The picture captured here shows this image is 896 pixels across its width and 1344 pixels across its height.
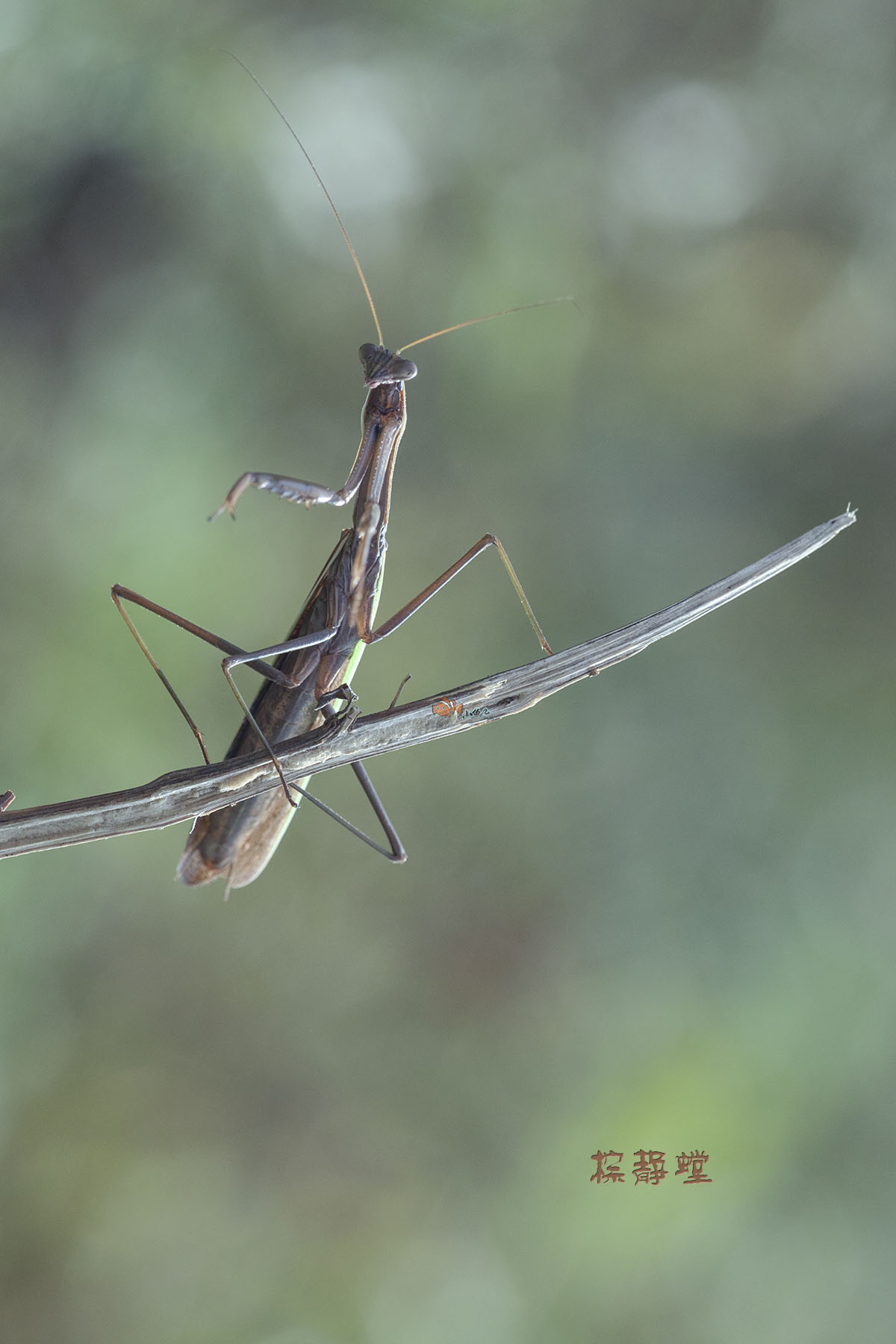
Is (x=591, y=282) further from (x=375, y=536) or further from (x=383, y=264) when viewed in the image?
(x=375, y=536)

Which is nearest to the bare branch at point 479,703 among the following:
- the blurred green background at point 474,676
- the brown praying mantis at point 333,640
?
the brown praying mantis at point 333,640

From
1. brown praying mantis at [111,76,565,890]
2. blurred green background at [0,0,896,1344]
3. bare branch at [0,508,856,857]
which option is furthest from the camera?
blurred green background at [0,0,896,1344]

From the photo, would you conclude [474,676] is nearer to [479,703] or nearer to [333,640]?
[333,640]

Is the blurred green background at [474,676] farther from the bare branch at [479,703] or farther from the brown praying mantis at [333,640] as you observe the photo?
the bare branch at [479,703]

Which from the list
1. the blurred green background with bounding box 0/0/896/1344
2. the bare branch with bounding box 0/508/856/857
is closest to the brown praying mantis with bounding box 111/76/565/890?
the bare branch with bounding box 0/508/856/857

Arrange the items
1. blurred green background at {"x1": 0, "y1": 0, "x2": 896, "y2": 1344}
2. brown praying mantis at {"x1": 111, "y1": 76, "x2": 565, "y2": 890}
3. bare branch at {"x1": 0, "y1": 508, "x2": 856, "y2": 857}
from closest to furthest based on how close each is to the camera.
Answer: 1. bare branch at {"x1": 0, "y1": 508, "x2": 856, "y2": 857}
2. brown praying mantis at {"x1": 111, "y1": 76, "x2": 565, "y2": 890}
3. blurred green background at {"x1": 0, "y1": 0, "x2": 896, "y2": 1344}

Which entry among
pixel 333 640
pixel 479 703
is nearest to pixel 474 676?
pixel 333 640

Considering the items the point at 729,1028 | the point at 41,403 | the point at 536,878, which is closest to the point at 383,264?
the point at 41,403

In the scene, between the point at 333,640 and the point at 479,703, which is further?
the point at 333,640

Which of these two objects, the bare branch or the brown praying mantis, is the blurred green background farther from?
the bare branch
